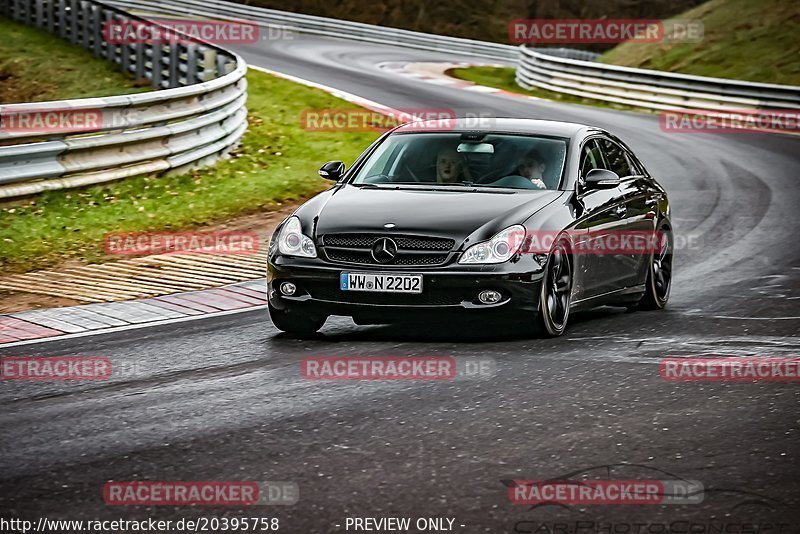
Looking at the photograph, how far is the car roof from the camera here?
10625mm

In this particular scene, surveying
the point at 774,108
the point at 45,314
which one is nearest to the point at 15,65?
the point at 774,108

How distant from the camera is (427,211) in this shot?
9383 mm

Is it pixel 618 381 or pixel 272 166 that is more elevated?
pixel 618 381

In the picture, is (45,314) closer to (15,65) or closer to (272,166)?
(272,166)

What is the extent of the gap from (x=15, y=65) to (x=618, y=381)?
2294cm

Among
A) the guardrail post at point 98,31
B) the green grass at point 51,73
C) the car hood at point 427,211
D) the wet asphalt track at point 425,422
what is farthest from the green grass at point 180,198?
the guardrail post at point 98,31

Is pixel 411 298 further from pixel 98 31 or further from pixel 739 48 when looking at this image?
pixel 739 48

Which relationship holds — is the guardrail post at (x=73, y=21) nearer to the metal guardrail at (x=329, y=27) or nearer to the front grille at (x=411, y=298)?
the metal guardrail at (x=329, y=27)

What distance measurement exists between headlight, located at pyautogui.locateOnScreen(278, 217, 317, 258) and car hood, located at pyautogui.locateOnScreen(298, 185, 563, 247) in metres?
0.09

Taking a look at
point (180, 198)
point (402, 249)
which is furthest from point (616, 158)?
point (180, 198)

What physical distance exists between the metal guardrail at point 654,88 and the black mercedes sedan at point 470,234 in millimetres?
21387

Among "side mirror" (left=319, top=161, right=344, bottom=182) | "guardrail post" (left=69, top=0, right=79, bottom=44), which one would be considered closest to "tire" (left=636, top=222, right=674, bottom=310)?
"side mirror" (left=319, top=161, right=344, bottom=182)

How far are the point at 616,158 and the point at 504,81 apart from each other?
31359 mm

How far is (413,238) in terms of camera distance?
911cm
